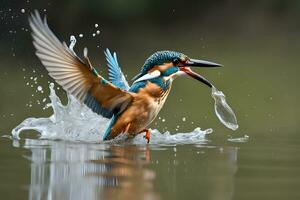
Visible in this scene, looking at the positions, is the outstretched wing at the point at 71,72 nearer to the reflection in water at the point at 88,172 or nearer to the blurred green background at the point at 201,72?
the reflection in water at the point at 88,172

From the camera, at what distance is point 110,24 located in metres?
16.3

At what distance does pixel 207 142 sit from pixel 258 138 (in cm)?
53

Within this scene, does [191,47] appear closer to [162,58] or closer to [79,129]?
[79,129]

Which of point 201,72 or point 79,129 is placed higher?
point 201,72

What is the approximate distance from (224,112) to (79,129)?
105 centimetres

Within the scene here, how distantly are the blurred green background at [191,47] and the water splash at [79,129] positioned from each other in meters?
0.34

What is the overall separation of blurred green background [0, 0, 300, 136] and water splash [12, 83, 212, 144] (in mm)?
337

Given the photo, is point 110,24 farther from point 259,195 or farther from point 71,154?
point 259,195

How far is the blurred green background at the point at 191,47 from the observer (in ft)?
29.6

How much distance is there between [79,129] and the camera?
23.8ft

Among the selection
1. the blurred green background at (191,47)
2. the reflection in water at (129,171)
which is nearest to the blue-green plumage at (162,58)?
the reflection in water at (129,171)

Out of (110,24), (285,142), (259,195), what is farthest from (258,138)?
(110,24)

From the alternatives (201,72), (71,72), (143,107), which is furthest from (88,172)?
(201,72)

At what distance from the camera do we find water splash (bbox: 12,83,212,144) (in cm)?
698
